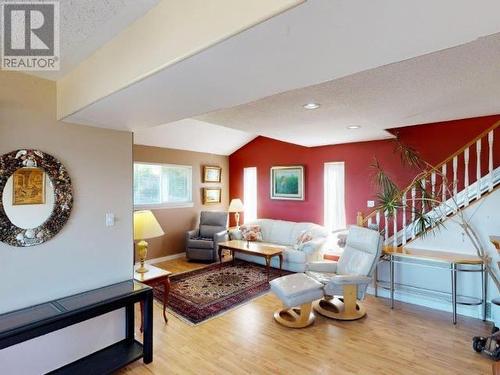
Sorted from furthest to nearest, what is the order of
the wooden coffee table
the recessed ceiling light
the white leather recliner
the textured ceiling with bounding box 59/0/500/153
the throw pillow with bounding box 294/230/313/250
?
the throw pillow with bounding box 294/230/313/250
the wooden coffee table
the white leather recliner
the recessed ceiling light
the textured ceiling with bounding box 59/0/500/153

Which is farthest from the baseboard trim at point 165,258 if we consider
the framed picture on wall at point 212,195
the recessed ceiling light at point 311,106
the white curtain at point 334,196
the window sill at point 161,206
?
the recessed ceiling light at point 311,106

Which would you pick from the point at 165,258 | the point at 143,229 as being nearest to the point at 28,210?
the point at 143,229

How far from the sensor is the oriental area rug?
11.1ft

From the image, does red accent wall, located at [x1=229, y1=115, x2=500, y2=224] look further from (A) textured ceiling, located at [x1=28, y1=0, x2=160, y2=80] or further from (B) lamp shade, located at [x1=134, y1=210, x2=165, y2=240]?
(A) textured ceiling, located at [x1=28, y1=0, x2=160, y2=80]

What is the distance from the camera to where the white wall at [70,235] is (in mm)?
2012

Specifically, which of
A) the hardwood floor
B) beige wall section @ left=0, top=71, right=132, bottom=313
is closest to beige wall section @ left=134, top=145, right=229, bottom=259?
the hardwood floor

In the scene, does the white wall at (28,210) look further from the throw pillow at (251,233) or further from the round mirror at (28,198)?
the throw pillow at (251,233)

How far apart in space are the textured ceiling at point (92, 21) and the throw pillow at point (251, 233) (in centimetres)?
429

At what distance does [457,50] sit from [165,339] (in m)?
3.35

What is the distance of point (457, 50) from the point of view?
1.83m

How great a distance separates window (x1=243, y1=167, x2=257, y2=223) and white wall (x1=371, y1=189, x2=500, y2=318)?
3.48 metres

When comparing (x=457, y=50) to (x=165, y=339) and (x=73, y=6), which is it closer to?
(x=73, y=6)

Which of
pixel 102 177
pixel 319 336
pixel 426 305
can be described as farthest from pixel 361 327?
pixel 102 177

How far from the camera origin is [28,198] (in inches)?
81.7
